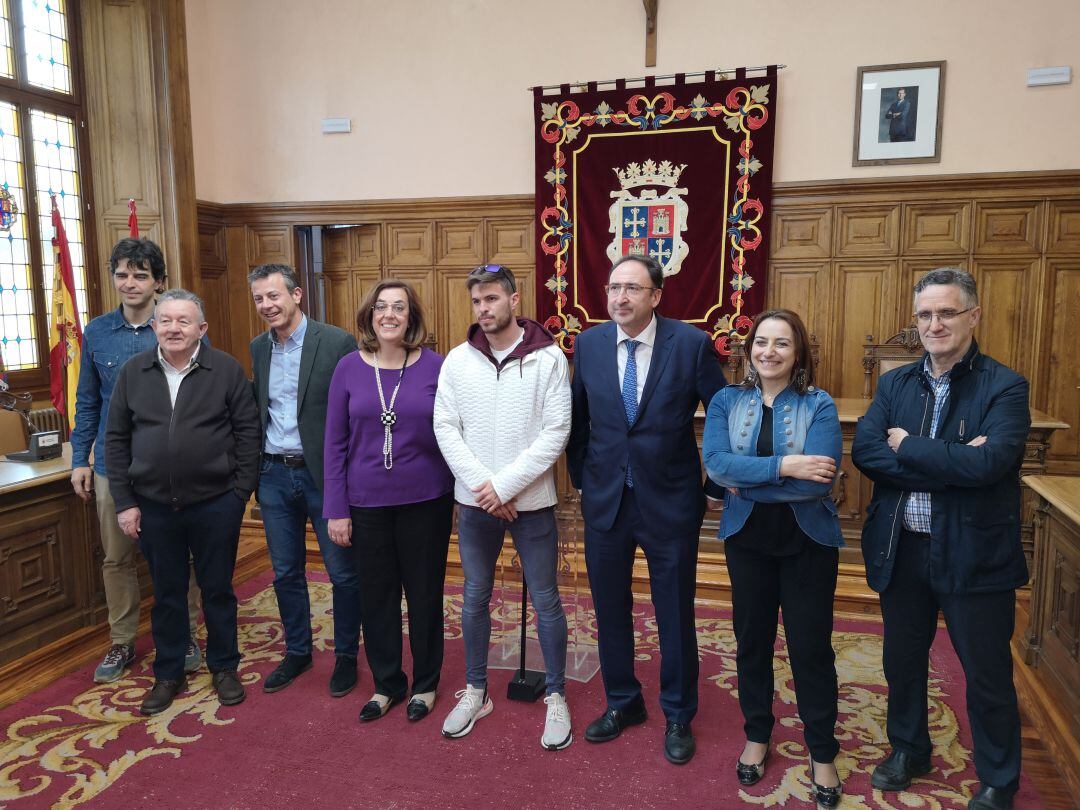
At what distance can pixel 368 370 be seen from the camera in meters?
2.55

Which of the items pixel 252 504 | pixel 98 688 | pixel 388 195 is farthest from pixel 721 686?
pixel 388 195

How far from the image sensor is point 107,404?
2973 millimetres

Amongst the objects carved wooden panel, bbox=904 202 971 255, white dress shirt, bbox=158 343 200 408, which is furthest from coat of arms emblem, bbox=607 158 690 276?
white dress shirt, bbox=158 343 200 408

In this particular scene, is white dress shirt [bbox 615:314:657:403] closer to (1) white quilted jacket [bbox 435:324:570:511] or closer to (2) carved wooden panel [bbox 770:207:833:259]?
(1) white quilted jacket [bbox 435:324:570:511]

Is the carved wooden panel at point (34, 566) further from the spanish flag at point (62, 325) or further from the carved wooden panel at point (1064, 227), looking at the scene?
the carved wooden panel at point (1064, 227)

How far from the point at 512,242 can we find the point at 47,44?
11.0 ft

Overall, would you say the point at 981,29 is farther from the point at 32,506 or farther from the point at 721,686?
the point at 32,506

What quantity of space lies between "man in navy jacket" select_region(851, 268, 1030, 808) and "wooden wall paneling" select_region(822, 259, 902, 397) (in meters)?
3.34

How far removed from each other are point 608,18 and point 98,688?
16.5 ft

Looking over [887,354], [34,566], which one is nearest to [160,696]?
[34,566]

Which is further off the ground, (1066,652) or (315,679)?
(1066,652)

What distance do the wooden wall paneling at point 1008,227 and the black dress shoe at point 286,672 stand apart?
4816 millimetres

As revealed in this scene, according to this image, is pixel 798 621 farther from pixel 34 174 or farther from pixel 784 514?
pixel 34 174

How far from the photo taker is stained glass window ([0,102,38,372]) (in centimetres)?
485
